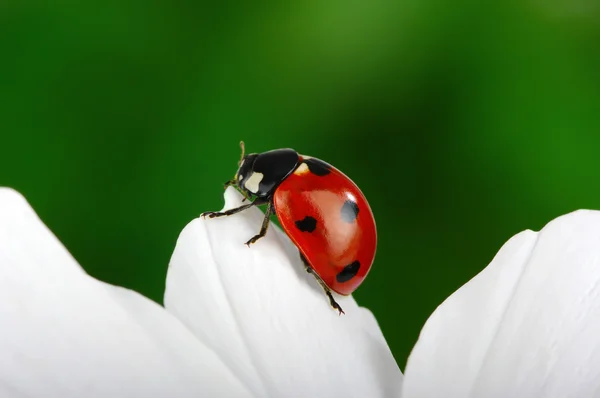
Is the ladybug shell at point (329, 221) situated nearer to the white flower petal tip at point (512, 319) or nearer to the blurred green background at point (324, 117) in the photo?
the white flower petal tip at point (512, 319)

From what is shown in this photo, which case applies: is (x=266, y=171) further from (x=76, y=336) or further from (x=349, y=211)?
(x=76, y=336)

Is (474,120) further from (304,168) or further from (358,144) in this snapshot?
(304,168)

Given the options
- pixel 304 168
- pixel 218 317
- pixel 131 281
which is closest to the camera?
pixel 218 317

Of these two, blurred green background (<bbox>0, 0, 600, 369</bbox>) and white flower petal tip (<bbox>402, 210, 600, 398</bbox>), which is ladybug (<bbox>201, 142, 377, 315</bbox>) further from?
blurred green background (<bbox>0, 0, 600, 369</bbox>)

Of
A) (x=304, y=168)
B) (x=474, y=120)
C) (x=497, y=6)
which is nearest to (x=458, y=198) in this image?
(x=474, y=120)

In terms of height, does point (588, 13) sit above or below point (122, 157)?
above
